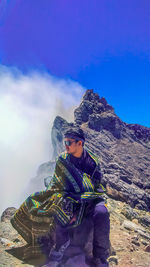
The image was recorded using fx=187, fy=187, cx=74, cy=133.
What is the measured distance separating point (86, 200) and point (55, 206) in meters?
0.53

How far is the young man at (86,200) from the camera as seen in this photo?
2.96 metres

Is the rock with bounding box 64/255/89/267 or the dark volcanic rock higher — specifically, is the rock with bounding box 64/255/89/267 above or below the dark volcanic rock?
below

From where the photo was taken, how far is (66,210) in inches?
122

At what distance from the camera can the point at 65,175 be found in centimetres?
341

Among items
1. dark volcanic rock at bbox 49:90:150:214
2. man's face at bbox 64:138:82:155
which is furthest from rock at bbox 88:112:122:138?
man's face at bbox 64:138:82:155

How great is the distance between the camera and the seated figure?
2998 millimetres

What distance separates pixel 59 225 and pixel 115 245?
2858mm

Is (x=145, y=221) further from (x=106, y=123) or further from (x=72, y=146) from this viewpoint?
(x=106, y=123)

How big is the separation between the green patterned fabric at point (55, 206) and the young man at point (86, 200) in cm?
1

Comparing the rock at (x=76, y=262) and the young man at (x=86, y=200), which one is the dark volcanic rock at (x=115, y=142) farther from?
→ the rock at (x=76, y=262)

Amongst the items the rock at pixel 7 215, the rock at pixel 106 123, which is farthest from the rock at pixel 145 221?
the rock at pixel 106 123

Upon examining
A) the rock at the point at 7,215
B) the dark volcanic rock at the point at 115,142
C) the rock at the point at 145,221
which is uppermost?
the dark volcanic rock at the point at 115,142

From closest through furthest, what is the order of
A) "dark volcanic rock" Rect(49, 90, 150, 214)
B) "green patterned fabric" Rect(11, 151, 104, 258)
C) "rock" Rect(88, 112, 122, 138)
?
1. "green patterned fabric" Rect(11, 151, 104, 258)
2. "dark volcanic rock" Rect(49, 90, 150, 214)
3. "rock" Rect(88, 112, 122, 138)

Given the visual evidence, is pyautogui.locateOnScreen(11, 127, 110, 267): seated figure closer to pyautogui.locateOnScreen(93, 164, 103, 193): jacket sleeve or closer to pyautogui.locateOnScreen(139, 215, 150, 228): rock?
pyautogui.locateOnScreen(93, 164, 103, 193): jacket sleeve
